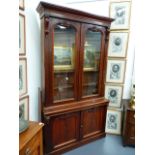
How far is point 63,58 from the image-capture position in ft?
6.94

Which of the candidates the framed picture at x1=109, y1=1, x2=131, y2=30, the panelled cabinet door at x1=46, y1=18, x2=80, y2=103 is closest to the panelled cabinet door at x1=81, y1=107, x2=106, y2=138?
the panelled cabinet door at x1=46, y1=18, x2=80, y2=103

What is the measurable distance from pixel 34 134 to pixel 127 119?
1.45 meters

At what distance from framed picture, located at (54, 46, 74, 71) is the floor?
1.19 meters

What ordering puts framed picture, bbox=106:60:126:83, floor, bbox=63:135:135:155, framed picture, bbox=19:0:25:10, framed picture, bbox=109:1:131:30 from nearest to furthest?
framed picture, bbox=19:0:25:10 < floor, bbox=63:135:135:155 < framed picture, bbox=109:1:131:30 < framed picture, bbox=106:60:126:83

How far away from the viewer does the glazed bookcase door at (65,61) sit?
2.00 m

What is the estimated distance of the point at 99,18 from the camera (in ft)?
7.05

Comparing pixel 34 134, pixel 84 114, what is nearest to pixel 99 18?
pixel 84 114

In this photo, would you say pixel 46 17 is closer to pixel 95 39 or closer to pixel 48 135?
pixel 95 39

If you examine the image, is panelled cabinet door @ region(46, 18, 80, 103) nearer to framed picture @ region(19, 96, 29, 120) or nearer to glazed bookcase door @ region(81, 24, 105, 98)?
glazed bookcase door @ region(81, 24, 105, 98)

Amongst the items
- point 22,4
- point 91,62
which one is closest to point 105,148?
point 91,62

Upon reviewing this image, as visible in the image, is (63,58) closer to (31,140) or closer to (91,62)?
(91,62)

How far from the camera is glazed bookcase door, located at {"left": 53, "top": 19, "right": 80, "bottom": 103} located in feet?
6.56

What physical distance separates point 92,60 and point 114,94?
714 mm

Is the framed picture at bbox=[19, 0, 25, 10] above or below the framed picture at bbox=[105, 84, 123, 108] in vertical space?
above
